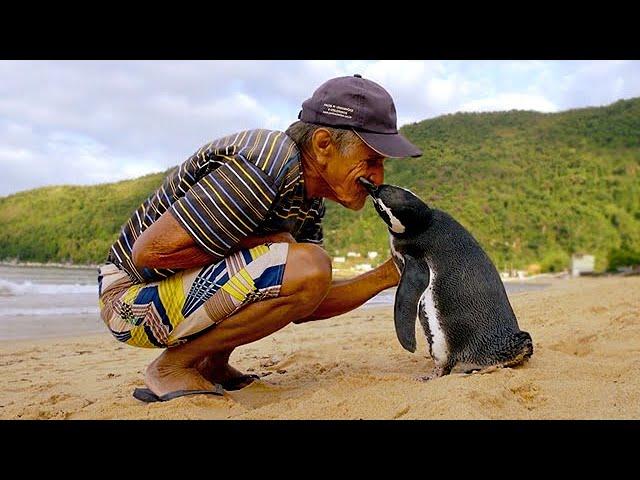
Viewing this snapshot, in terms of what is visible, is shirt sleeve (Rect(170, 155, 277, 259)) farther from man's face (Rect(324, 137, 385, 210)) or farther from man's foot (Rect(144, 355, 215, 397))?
man's foot (Rect(144, 355, 215, 397))

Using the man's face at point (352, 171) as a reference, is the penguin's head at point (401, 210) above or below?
below

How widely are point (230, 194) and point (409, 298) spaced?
1.02 meters

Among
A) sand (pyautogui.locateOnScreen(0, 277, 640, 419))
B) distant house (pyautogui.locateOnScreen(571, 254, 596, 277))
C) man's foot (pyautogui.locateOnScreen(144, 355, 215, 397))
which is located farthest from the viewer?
distant house (pyautogui.locateOnScreen(571, 254, 596, 277))

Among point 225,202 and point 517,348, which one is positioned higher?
point 225,202

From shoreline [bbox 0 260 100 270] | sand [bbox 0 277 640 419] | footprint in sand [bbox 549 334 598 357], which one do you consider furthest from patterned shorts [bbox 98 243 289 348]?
shoreline [bbox 0 260 100 270]

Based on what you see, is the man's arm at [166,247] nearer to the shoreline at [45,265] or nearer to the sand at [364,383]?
the sand at [364,383]

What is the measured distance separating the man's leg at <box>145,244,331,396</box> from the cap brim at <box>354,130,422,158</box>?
47cm

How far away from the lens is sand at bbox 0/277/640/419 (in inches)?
77.8

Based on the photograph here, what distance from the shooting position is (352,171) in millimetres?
2439

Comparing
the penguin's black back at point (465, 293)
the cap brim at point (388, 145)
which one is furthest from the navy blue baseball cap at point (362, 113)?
the penguin's black back at point (465, 293)

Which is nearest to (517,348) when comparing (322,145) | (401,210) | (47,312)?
(401,210)

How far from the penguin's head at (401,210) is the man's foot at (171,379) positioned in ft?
3.71

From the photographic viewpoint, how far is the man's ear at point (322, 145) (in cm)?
236

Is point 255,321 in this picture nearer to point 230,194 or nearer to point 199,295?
point 199,295
